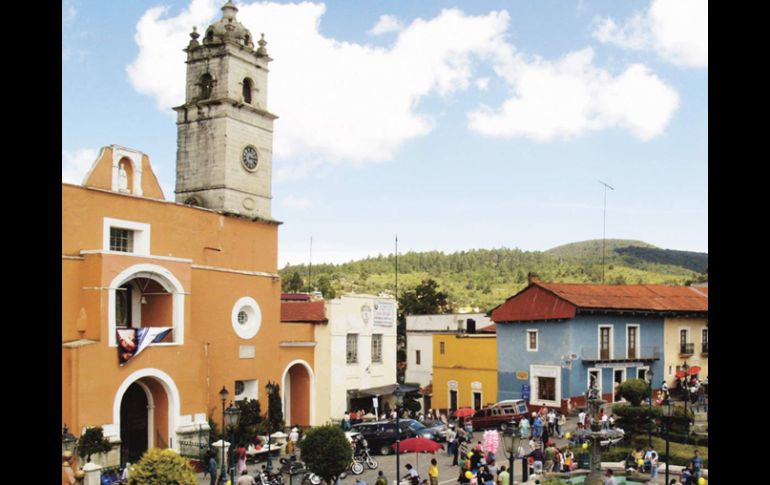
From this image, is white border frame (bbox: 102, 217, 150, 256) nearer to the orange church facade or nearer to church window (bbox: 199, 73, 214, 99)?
the orange church facade

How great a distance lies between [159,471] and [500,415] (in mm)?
17025

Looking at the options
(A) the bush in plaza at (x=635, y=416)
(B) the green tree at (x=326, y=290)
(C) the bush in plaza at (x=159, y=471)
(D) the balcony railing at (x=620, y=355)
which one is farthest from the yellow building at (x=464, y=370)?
(C) the bush in plaza at (x=159, y=471)

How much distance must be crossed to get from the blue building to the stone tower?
41.1ft

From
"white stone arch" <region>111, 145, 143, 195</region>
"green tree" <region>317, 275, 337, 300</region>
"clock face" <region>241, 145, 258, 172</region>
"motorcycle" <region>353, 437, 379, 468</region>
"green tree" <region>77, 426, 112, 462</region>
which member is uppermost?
"clock face" <region>241, 145, 258, 172</region>

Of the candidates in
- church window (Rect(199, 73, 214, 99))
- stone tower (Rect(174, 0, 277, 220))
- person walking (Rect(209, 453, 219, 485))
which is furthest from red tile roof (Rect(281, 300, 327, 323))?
person walking (Rect(209, 453, 219, 485))

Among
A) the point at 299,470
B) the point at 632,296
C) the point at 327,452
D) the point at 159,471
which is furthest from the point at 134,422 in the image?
the point at 632,296

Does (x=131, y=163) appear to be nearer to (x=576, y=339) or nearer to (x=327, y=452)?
(x=327, y=452)

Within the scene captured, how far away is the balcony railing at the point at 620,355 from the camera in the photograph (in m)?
33.6

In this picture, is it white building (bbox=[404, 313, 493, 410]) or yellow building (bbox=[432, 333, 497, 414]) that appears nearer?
yellow building (bbox=[432, 333, 497, 414])

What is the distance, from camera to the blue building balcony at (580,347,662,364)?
3356 centimetres

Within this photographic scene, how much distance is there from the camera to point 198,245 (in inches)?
1192
